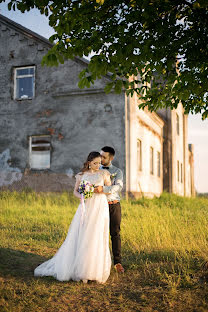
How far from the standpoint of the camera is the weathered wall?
1578cm

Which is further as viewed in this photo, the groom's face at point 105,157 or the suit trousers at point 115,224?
the groom's face at point 105,157

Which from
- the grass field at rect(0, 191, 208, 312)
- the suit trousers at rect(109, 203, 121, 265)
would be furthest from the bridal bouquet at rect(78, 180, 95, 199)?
the grass field at rect(0, 191, 208, 312)

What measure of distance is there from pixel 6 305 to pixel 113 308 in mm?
1316

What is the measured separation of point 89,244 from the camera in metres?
5.35

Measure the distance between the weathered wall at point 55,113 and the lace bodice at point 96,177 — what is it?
9.64 meters

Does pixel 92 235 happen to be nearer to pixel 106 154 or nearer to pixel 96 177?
pixel 96 177

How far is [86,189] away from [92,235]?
0.70m

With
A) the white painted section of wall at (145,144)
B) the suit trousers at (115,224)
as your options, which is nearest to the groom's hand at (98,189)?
the suit trousers at (115,224)

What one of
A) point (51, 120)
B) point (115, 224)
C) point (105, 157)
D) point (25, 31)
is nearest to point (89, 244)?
A: point (115, 224)

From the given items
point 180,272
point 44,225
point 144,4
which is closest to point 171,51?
point 144,4

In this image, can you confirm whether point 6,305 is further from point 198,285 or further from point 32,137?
point 32,137

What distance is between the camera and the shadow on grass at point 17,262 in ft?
18.6

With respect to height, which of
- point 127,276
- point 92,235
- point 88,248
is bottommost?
point 127,276

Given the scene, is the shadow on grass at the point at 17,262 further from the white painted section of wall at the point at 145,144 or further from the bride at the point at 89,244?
the white painted section of wall at the point at 145,144
